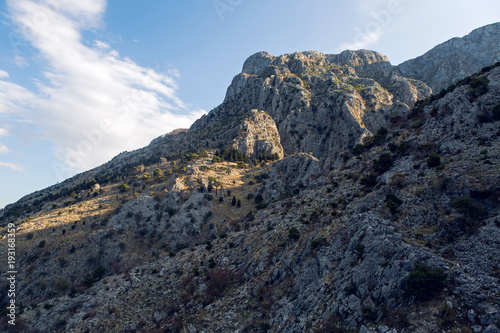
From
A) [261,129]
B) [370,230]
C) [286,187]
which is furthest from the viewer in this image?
[261,129]

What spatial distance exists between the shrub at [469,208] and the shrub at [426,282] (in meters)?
6.86

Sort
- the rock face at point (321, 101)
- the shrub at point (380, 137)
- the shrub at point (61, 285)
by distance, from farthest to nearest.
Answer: the rock face at point (321, 101), the shrub at point (61, 285), the shrub at point (380, 137)

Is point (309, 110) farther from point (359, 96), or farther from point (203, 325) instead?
point (203, 325)

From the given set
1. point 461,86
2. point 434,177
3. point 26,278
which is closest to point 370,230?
point 434,177

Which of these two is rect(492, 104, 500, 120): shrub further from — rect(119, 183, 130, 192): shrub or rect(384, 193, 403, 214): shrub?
rect(119, 183, 130, 192): shrub

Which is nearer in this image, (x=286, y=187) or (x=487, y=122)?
(x=487, y=122)

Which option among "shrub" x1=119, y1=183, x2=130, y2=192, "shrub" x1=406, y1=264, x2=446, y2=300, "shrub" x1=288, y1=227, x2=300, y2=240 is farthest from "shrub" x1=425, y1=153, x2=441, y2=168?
"shrub" x1=119, y1=183, x2=130, y2=192

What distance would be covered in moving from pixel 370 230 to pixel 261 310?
14.2 meters

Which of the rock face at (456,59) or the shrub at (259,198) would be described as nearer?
the shrub at (259,198)

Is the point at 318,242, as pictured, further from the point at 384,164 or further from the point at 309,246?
the point at 384,164

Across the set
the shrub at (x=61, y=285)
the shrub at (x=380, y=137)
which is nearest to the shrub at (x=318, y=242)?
the shrub at (x=380, y=137)

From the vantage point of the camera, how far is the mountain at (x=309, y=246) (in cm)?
1617

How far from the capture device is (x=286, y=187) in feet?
274

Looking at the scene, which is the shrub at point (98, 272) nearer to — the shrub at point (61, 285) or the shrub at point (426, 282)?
the shrub at point (61, 285)
